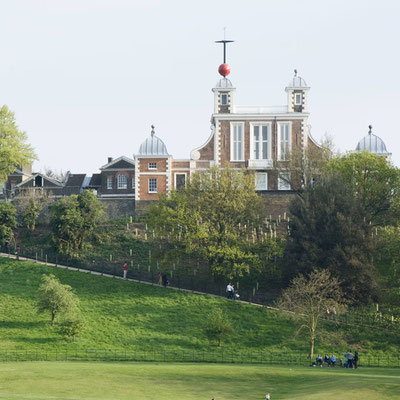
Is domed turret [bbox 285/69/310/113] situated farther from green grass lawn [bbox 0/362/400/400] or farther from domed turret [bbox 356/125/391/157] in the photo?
green grass lawn [bbox 0/362/400/400]

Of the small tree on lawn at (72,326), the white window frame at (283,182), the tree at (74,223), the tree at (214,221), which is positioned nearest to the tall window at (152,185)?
the tree at (74,223)

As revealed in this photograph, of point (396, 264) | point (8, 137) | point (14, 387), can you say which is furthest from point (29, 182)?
point (14, 387)

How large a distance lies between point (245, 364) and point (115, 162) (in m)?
58.1

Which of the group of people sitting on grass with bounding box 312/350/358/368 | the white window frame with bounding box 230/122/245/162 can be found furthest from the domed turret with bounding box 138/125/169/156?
the group of people sitting on grass with bounding box 312/350/358/368

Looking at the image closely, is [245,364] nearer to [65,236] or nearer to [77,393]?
[77,393]

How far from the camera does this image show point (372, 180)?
81.8 metres

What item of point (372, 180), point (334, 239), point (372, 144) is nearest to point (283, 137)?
point (372, 144)

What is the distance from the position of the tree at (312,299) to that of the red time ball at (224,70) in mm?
36055

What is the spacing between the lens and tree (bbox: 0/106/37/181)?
95.7 metres

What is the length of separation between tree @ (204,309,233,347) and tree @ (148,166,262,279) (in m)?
10.6

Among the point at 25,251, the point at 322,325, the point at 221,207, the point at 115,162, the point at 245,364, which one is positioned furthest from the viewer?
the point at 115,162

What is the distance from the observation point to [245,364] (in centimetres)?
5806

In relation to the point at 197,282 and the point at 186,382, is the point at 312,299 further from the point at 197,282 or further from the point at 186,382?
the point at 186,382

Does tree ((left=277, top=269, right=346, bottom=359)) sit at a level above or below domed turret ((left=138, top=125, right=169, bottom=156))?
below
